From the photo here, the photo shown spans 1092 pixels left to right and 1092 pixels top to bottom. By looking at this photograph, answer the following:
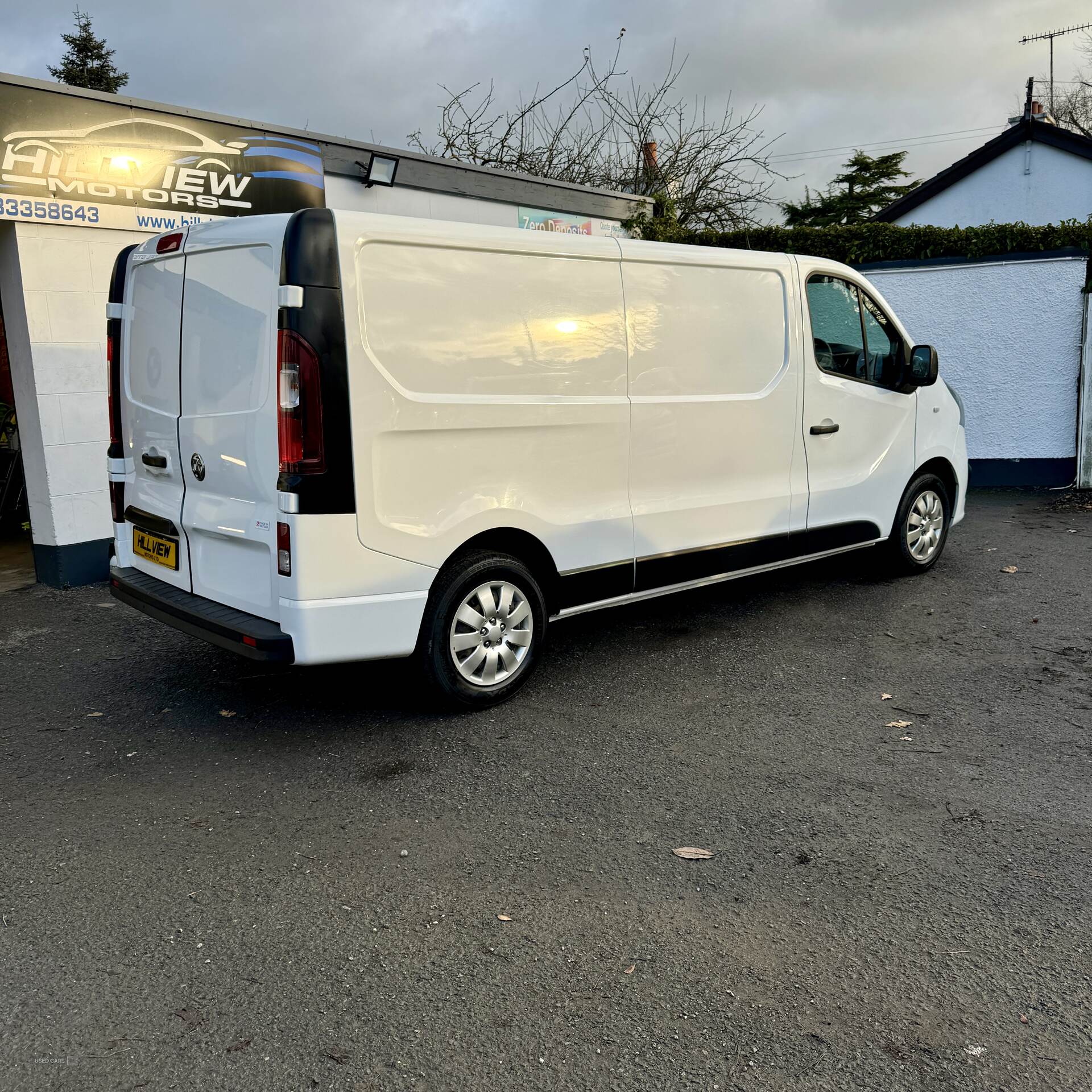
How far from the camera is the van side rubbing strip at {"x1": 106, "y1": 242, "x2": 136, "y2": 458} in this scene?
15.6 ft

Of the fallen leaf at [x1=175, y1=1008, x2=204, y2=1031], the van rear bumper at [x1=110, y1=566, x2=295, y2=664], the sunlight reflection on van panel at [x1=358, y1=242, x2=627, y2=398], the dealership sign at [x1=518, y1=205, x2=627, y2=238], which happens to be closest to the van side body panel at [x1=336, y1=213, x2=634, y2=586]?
the sunlight reflection on van panel at [x1=358, y1=242, x2=627, y2=398]

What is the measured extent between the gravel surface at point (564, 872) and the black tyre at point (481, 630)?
0.60 ft

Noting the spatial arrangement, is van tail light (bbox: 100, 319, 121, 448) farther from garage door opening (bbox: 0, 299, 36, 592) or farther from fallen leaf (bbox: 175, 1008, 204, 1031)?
garage door opening (bbox: 0, 299, 36, 592)

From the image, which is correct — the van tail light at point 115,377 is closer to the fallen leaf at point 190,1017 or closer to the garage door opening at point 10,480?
the fallen leaf at point 190,1017

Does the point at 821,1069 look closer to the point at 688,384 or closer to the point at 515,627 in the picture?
the point at 515,627

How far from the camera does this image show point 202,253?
417cm

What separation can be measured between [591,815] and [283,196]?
631 cm

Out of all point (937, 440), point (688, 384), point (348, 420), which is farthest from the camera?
point (937, 440)

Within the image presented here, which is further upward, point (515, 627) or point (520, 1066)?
point (515, 627)

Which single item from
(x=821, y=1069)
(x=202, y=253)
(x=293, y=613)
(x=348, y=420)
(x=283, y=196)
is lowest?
(x=821, y=1069)

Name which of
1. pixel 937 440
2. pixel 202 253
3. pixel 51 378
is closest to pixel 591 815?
pixel 202 253

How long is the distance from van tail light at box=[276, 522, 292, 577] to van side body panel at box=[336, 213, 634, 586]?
0.97 ft

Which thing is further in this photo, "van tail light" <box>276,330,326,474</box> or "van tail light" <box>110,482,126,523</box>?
"van tail light" <box>110,482,126,523</box>

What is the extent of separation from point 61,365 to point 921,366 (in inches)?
237
